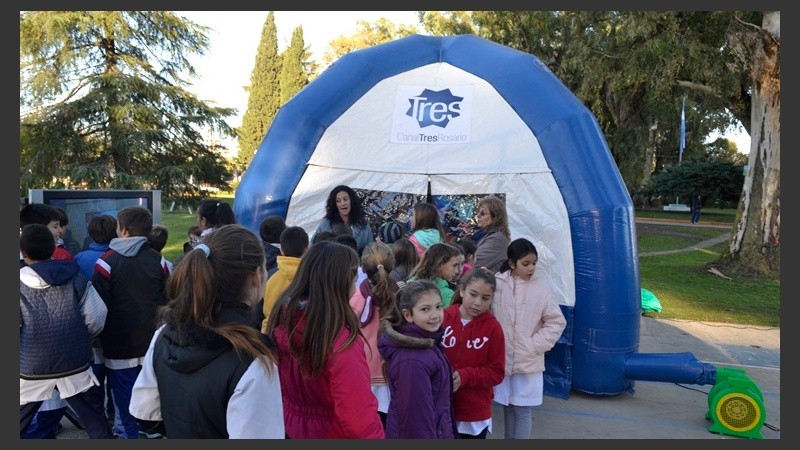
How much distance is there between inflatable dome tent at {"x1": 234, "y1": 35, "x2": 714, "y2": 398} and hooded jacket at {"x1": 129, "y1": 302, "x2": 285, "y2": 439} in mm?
4280

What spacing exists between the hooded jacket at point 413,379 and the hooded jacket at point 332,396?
1.68 feet

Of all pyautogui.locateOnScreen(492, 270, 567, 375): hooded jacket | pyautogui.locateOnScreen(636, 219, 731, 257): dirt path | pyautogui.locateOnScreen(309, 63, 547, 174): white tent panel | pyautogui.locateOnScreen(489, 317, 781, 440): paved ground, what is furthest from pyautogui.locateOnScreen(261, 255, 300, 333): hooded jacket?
pyautogui.locateOnScreen(636, 219, 731, 257): dirt path

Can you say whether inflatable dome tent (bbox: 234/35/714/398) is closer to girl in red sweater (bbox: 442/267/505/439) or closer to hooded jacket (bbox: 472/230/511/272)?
hooded jacket (bbox: 472/230/511/272)

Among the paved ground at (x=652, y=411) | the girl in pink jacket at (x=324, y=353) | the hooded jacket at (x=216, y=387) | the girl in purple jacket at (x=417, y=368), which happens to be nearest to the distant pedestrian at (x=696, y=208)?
the paved ground at (x=652, y=411)

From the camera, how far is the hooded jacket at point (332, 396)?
2.34 m

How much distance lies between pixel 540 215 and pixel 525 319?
1.95m

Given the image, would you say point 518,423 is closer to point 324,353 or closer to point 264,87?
point 324,353

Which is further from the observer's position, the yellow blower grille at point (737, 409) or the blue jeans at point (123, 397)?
the yellow blower grille at point (737, 409)

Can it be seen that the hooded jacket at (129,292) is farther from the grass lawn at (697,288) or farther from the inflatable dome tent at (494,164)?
A: the grass lawn at (697,288)

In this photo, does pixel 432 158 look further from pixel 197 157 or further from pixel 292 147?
pixel 197 157

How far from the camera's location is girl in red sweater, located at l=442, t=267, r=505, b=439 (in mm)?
3668

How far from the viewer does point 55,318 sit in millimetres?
3674

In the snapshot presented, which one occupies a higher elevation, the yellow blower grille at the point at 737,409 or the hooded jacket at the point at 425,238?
the hooded jacket at the point at 425,238

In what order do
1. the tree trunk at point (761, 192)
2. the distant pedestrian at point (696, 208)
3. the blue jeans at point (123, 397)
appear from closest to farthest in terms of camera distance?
the blue jeans at point (123, 397), the tree trunk at point (761, 192), the distant pedestrian at point (696, 208)
